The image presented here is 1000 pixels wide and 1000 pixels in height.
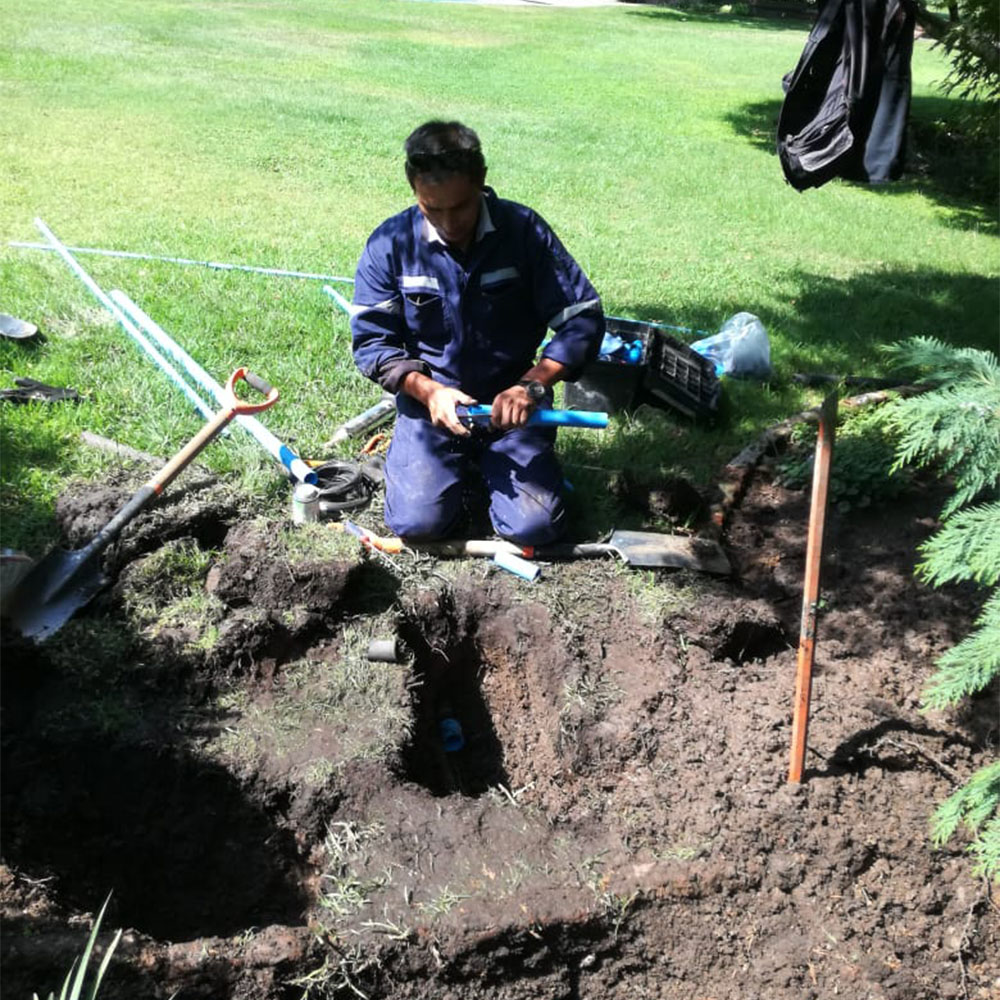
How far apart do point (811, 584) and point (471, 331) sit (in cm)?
174

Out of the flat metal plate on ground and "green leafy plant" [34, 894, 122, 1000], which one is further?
the flat metal plate on ground

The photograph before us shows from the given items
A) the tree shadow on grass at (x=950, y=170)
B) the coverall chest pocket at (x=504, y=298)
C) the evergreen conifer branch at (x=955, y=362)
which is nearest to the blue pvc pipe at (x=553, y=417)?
the coverall chest pocket at (x=504, y=298)

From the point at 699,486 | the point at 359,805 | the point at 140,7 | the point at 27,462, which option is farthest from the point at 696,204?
the point at 140,7

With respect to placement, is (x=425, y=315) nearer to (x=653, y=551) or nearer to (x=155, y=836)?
(x=653, y=551)

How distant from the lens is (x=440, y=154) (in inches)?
129

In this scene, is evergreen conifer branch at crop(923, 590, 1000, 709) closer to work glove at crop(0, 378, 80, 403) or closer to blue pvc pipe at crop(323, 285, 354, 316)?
work glove at crop(0, 378, 80, 403)

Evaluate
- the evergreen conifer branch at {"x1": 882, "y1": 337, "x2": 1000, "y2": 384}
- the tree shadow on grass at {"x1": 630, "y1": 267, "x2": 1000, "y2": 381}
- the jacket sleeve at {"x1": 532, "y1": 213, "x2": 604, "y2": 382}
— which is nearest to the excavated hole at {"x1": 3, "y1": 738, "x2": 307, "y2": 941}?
the jacket sleeve at {"x1": 532, "y1": 213, "x2": 604, "y2": 382}

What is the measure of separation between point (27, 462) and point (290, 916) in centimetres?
229

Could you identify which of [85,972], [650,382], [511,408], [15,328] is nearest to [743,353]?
[650,382]

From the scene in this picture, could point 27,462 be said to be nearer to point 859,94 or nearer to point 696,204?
point 859,94

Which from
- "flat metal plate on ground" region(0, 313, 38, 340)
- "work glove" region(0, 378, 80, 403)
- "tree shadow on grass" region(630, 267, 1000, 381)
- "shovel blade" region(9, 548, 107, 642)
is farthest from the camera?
"tree shadow on grass" region(630, 267, 1000, 381)

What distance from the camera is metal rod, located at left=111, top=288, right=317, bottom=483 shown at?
3.69 m

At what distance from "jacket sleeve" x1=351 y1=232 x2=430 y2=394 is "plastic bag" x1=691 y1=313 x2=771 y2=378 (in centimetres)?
213

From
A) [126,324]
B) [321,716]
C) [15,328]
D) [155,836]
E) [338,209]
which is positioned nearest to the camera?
[155,836]
